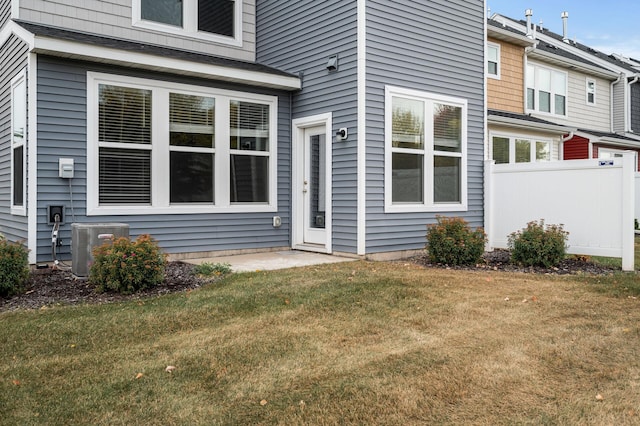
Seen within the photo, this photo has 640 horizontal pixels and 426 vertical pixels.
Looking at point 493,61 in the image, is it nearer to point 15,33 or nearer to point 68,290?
point 15,33

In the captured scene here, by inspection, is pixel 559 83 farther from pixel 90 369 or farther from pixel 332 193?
pixel 90 369

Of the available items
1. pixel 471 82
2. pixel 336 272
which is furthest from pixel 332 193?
pixel 471 82

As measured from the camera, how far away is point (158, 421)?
2869mm

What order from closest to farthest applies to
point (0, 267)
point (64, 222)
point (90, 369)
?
point (90, 369)
point (0, 267)
point (64, 222)

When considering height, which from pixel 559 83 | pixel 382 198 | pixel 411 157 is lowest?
pixel 382 198

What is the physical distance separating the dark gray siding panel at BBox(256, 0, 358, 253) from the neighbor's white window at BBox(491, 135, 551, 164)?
6041mm

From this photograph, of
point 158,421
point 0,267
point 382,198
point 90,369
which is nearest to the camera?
point 158,421

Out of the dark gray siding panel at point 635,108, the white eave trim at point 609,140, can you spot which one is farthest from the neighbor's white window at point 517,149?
the dark gray siding panel at point 635,108

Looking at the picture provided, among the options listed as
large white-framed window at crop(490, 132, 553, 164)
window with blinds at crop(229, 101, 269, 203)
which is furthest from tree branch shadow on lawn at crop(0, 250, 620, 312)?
large white-framed window at crop(490, 132, 553, 164)

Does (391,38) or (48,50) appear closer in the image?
(48,50)

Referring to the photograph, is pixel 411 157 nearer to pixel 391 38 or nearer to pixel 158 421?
pixel 391 38

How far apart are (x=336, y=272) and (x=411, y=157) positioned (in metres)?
2.99

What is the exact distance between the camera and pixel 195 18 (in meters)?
9.44

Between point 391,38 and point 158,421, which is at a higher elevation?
point 391,38
